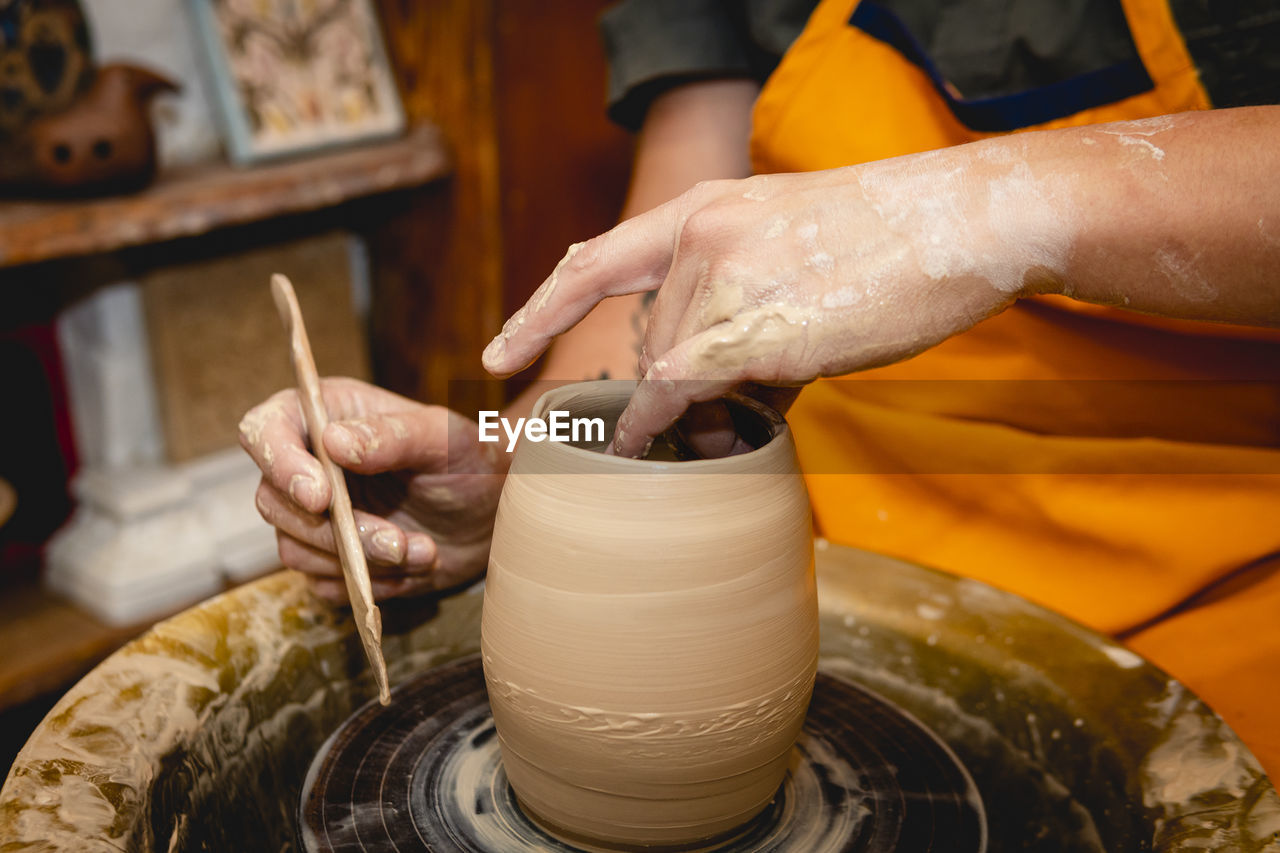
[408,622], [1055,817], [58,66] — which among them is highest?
[58,66]

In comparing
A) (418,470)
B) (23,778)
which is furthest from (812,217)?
(23,778)

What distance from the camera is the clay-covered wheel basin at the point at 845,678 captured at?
2.11ft

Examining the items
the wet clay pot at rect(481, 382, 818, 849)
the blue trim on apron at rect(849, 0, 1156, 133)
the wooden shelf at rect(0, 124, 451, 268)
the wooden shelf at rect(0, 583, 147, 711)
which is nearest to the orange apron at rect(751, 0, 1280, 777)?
the blue trim on apron at rect(849, 0, 1156, 133)

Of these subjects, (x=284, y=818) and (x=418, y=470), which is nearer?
(x=284, y=818)

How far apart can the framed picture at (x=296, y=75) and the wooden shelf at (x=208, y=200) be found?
0.04 meters

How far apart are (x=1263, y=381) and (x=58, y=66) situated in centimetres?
144

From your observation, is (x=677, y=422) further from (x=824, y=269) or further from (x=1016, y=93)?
(x=1016, y=93)

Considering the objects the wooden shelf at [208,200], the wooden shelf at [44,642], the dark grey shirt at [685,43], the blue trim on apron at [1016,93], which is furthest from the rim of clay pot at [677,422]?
the wooden shelf at [44,642]

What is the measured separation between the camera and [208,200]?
1.52m

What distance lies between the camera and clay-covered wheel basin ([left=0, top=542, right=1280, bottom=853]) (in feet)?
2.11

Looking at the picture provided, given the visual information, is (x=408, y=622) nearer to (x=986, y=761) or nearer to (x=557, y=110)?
(x=986, y=761)

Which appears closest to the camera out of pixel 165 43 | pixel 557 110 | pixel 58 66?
pixel 58 66

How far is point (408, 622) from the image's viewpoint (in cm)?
90

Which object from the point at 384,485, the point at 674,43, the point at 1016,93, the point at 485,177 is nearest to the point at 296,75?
the point at 485,177
